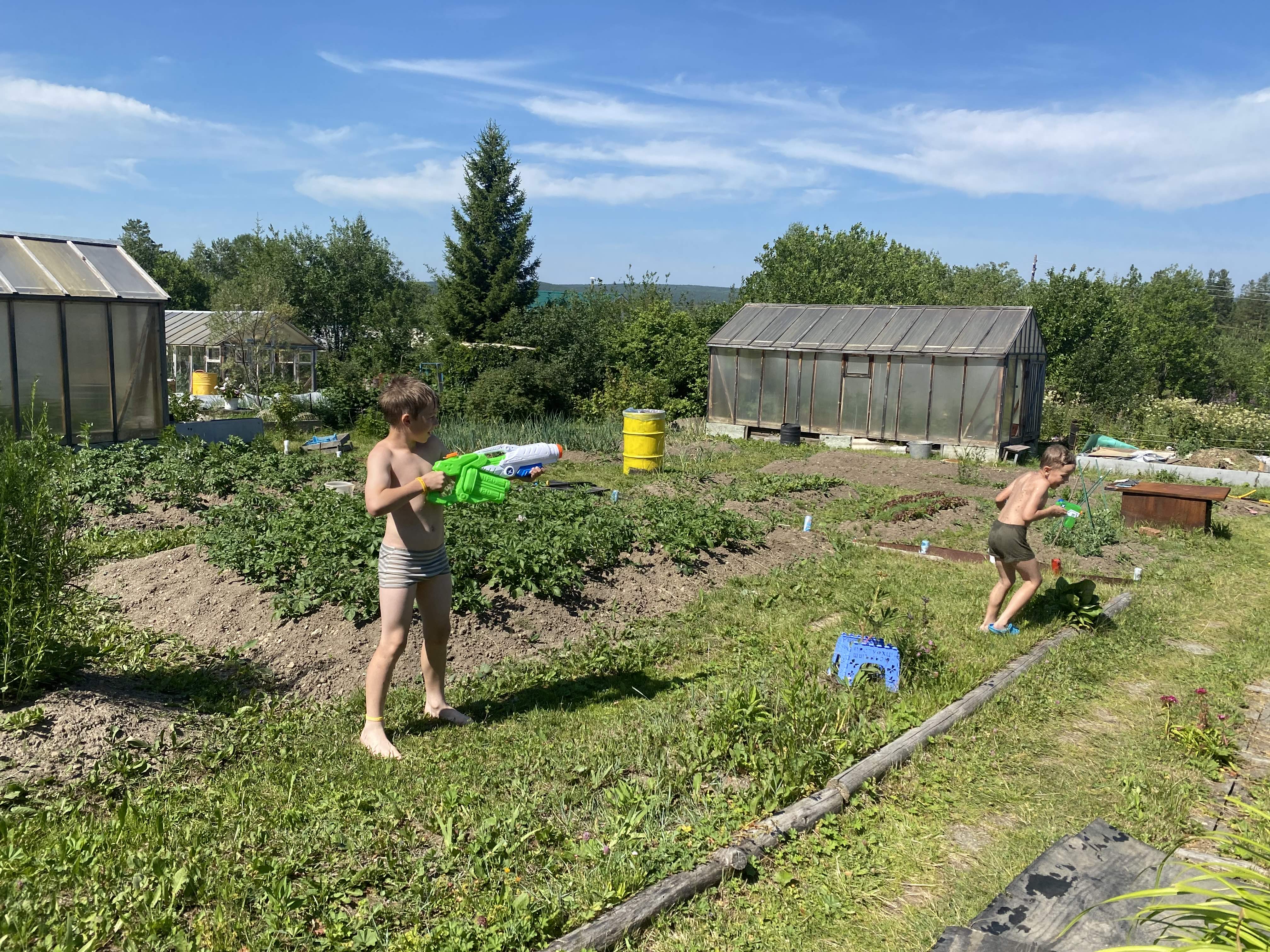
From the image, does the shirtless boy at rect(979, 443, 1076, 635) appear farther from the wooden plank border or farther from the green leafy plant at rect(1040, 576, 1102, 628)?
the wooden plank border

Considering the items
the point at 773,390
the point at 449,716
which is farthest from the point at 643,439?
the point at 449,716

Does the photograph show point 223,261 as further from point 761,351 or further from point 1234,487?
point 1234,487

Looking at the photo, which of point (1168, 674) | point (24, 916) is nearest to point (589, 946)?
point (24, 916)

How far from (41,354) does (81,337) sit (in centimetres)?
66

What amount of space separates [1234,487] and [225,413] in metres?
24.1

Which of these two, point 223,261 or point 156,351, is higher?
point 223,261

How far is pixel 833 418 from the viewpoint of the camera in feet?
67.0

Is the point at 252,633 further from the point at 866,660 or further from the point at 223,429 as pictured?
the point at 223,429

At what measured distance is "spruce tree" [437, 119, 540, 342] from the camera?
28.2 meters

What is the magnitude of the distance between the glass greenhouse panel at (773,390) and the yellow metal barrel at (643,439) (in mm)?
7276

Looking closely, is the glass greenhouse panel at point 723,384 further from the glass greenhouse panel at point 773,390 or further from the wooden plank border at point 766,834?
the wooden plank border at point 766,834

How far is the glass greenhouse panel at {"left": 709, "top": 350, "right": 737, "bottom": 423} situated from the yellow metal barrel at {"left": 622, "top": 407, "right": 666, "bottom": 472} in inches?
301

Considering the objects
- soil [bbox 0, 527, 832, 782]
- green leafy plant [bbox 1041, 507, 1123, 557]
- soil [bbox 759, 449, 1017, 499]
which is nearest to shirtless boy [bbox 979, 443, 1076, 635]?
soil [bbox 0, 527, 832, 782]

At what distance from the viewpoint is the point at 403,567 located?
4.24 m
